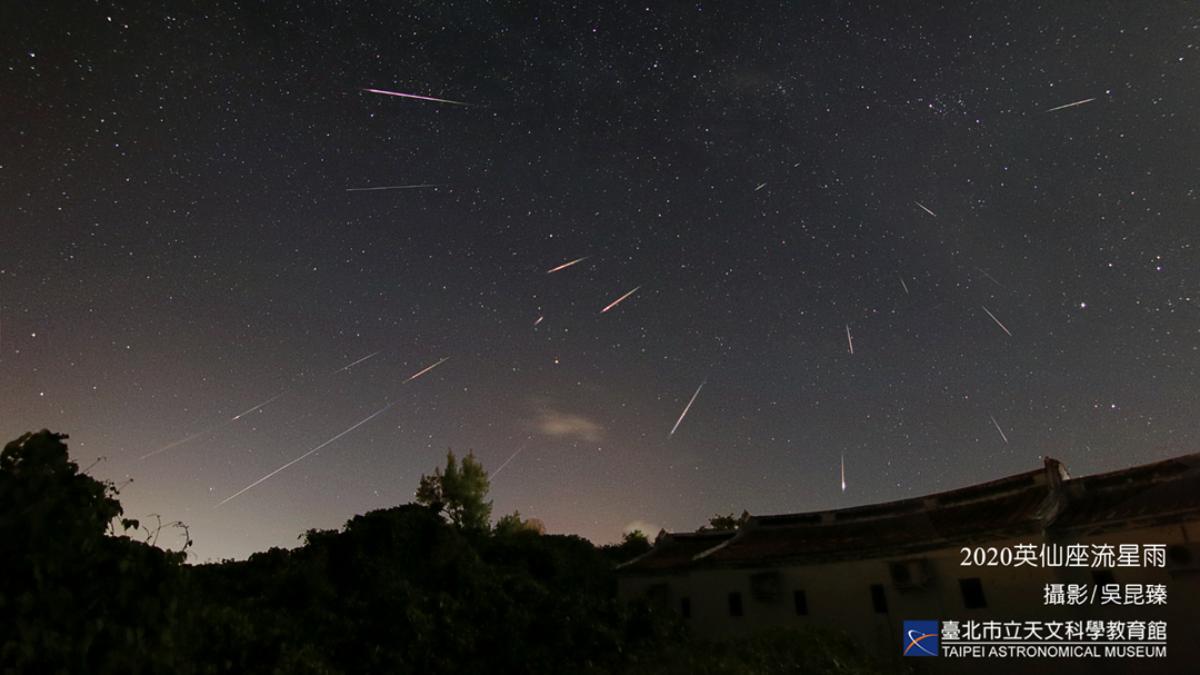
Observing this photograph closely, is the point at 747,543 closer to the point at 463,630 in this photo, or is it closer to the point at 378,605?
the point at 463,630

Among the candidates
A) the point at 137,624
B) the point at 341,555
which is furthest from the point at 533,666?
the point at 137,624

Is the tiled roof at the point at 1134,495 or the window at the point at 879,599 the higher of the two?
the tiled roof at the point at 1134,495

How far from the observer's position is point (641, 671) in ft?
53.1

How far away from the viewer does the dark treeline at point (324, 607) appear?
13.4 ft

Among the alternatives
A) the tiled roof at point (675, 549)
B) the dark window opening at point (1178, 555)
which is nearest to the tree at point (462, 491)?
the tiled roof at point (675, 549)

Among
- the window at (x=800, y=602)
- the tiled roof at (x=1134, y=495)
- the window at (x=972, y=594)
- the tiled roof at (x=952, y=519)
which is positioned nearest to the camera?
the tiled roof at (x=1134, y=495)

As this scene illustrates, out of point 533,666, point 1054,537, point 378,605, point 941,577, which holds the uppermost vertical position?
point 1054,537

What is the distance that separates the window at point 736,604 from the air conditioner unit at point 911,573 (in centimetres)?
589

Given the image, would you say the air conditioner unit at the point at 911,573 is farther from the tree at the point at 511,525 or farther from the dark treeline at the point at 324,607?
the tree at the point at 511,525

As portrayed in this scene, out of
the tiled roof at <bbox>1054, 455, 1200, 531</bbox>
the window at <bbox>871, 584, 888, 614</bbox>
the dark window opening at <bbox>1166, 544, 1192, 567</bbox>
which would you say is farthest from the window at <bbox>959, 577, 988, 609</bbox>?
the dark window opening at <bbox>1166, 544, 1192, 567</bbox>

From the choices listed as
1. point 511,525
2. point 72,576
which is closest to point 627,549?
point 511,525

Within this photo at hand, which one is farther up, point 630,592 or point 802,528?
point 802,528

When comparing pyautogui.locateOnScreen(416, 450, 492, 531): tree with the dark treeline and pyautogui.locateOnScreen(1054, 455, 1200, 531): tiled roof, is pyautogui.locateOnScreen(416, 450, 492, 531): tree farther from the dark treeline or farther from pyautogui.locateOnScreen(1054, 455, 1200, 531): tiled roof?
pyautogui.locateOnScreen(1054, 455, 1200, 531): tiled roof

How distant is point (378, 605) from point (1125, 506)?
23.6 meters
